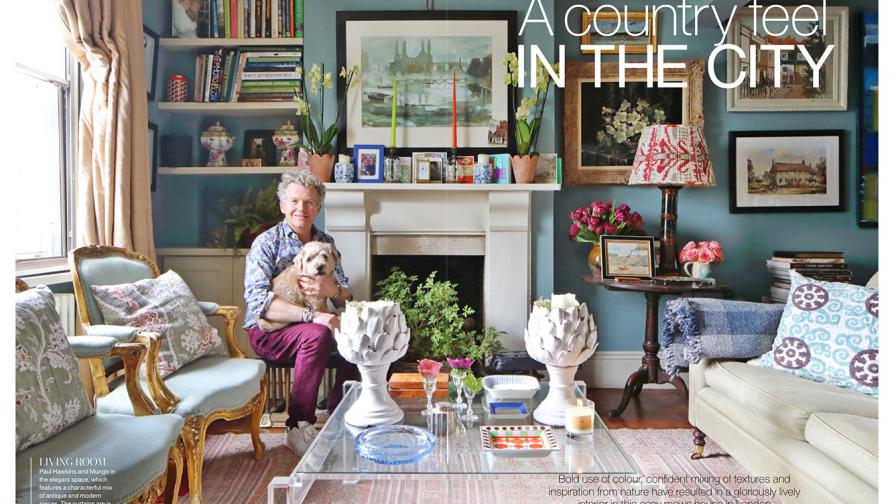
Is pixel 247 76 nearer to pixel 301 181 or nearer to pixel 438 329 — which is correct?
pixel 301 181

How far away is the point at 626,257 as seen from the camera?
2982 mm

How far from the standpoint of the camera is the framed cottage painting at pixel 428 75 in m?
3.18

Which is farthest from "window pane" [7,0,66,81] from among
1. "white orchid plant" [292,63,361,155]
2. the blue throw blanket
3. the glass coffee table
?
the blue throw blanket

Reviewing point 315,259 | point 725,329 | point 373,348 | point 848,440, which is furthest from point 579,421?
point 315,259

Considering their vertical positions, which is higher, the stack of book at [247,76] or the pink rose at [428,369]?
the stack of book at [247,76]

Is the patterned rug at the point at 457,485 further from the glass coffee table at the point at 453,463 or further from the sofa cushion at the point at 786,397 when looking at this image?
the glass coffee table at the point at 453,463

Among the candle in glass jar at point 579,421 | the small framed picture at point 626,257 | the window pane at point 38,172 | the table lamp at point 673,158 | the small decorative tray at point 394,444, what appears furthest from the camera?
the small framed picture at point 626,257

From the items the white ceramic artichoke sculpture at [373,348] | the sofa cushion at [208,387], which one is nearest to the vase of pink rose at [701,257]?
the white ceramic artichoke sculpture at [373,348]

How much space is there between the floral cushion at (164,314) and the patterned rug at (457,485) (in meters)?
0.45

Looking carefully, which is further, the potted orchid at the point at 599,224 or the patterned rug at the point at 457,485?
the potted orchid at the point at 599,224

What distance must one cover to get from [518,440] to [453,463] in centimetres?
21

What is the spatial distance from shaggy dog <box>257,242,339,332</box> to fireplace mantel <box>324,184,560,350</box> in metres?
0.51

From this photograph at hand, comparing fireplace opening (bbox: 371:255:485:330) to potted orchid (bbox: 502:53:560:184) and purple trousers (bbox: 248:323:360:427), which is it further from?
→ purple trousers (bbox: 248:323:360:427)

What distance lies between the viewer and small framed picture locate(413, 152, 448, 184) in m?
3.14
